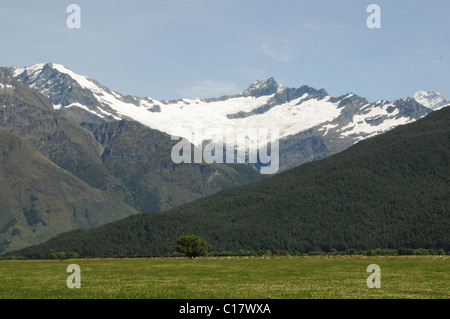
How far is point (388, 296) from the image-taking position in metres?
64.9

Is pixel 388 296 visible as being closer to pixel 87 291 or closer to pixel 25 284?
pixel 87 291

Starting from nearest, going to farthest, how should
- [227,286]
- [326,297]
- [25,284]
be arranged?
[326,297] < [227,286] < [25,284]
